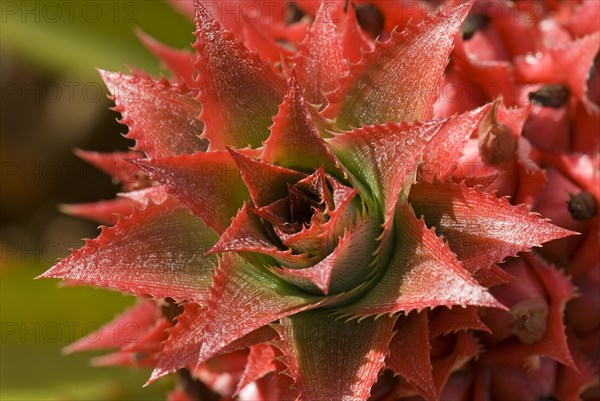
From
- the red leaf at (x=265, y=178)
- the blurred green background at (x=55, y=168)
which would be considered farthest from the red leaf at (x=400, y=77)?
the blurred green background at (x=55, y=168)

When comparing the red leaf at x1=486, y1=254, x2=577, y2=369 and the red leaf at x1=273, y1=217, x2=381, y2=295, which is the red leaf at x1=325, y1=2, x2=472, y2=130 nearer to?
the red leaf at x1=273, y1=217, x2=381, y2=295

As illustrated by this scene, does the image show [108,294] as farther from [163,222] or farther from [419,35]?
[419,35]

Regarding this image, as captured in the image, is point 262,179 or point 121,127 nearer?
point 262,179

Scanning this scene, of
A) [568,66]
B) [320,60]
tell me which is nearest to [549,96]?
[568,66]

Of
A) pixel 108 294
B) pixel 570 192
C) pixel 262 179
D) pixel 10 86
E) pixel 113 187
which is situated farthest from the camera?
pixel 10 86

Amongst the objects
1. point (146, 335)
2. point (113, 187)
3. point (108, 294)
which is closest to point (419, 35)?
point (146, 335)

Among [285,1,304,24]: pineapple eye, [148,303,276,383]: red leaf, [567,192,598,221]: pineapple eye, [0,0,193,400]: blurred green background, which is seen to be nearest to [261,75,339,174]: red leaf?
[148,303,276,383]: red leaf

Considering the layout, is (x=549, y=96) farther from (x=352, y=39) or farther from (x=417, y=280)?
(x=417, y=280)
